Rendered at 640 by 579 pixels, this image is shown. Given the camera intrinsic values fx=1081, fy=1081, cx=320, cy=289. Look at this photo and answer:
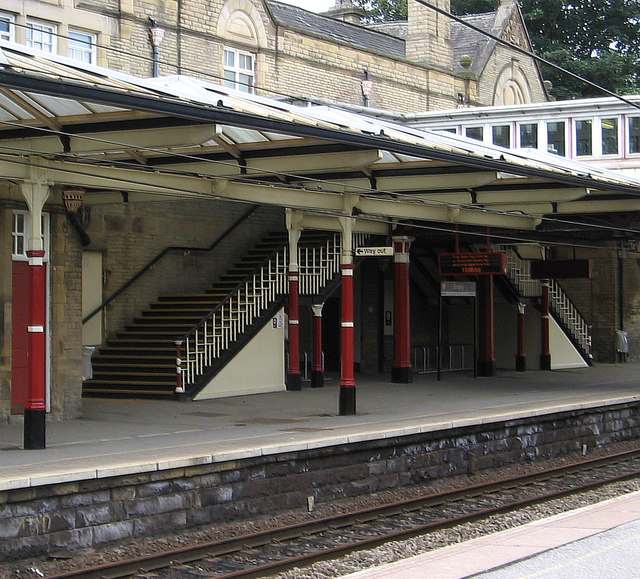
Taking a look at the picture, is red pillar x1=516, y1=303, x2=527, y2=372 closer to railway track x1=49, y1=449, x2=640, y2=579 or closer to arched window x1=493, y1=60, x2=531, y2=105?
railway track x1=49, y1=449, x2=640, y2=579

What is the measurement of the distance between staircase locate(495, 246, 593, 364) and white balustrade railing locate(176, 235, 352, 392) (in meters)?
5.82

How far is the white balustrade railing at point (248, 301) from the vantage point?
18.7 meters

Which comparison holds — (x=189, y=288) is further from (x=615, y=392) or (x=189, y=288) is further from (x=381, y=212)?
(x=615, y=392)

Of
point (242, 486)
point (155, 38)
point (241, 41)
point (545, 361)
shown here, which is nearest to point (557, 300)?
point (545, 361)

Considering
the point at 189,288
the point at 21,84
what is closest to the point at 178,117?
the point at 21,84

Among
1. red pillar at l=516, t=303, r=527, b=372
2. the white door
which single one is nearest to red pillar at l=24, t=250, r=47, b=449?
the white door

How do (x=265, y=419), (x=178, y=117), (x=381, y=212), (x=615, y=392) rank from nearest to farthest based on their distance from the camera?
(x=178, y=117), (x=265, y=419), (x=381, y=212), (x=615, y=392)

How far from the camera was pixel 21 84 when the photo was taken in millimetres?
9523

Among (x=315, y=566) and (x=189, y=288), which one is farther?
(x=189, y=288)

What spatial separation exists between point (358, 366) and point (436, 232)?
4.33 metres

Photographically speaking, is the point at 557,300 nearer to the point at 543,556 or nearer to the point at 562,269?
the point at 562,269

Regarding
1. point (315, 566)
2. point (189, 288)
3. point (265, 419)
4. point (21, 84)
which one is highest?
point (21, 84)

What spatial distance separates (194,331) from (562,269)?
33.4 feet

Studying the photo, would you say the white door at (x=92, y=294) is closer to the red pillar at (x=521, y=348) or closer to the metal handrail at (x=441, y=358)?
the metal handrail at (x=441, y=358)
